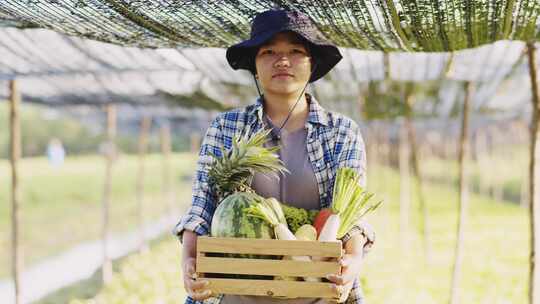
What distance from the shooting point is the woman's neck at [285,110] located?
2.90 m

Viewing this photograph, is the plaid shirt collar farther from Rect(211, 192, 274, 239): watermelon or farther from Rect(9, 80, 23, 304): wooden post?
Rect(9, 80, 23, 304): wooden post

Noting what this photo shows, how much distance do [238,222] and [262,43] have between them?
627 mm

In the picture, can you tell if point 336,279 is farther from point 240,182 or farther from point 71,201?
point 71,201

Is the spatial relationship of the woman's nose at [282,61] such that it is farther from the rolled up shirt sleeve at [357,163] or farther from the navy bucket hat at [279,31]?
the rolled up shirt sleeve at [357,163]

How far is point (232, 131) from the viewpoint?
2891mm

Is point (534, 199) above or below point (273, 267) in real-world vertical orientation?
below

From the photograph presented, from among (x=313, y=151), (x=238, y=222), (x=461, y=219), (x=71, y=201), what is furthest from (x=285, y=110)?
(x=71, y=201)

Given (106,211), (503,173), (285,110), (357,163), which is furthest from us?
(503,173)

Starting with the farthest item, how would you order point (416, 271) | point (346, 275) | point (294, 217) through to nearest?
1. point (416, 271)
2. point (294, 217)
3. point (346, 275)

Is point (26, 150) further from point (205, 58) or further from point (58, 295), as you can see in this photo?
point (205, 58)

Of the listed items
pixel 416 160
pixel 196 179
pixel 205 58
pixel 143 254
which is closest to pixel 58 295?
pixel 143 254

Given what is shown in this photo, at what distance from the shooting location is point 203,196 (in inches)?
111

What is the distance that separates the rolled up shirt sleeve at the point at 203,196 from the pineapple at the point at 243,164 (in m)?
0.07

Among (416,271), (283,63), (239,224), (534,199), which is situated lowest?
(416,271)
